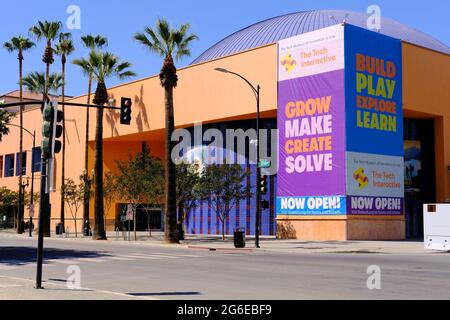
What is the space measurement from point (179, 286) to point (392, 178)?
100 ft

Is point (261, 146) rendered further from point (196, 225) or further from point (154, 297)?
point (154, 297)

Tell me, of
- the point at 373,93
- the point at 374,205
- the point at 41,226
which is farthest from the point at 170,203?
the point at 41,226

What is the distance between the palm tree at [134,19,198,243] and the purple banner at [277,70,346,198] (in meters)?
8.89

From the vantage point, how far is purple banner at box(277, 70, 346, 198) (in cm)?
3869

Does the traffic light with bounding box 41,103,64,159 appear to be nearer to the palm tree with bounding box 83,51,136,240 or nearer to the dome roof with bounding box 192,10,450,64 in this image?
the palm tree with bounding box 83,51,136,240

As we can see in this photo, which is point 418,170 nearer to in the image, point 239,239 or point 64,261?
point 239,239

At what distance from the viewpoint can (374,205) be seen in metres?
39.6

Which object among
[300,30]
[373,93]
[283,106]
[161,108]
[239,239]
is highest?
[300,30]

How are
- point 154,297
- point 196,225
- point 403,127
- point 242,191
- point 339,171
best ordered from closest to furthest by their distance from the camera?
point 154,297 → point 339,171 → point 242,191 → point 403,127 → point 196,225

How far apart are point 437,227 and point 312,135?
12782 millimetres

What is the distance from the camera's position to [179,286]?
44.7 ft

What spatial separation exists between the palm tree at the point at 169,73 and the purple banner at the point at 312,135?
8.89 m

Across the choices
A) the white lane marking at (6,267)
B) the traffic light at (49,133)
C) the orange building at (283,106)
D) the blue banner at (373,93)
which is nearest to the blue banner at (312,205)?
the orange building at (283,106)

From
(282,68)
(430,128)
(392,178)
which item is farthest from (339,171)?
(430,128)
